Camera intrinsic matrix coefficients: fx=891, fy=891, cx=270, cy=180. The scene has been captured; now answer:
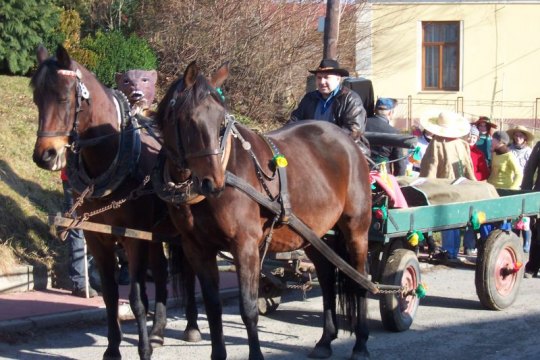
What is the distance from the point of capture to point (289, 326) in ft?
26.6

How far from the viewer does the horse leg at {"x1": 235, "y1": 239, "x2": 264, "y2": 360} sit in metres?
5.86

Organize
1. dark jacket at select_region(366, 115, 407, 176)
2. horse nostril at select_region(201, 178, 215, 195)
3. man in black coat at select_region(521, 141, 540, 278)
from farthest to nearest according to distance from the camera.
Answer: man in black coat at select_region(521, 141, 540, 278) < dark jacket at select_region(366, 115, 407, 176) < horse nostril at select_region(201, 178, 215, 195)

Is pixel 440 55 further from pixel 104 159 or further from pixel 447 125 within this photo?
pixel 104 159

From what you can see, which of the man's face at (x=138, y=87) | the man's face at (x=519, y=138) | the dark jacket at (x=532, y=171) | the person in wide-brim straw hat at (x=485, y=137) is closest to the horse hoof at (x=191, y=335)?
the man's face at (x=138, y=87)

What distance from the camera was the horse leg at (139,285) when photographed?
643 cm

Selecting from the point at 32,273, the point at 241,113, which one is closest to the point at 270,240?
the point at 32,273

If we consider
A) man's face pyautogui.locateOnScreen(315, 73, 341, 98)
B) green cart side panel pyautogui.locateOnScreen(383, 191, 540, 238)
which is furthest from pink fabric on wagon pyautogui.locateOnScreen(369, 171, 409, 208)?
man's face pyautogui.locateOnScreen(315, 73, 341, 98)

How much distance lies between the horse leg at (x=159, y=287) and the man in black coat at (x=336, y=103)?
1.74m

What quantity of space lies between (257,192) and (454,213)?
2.88 metres

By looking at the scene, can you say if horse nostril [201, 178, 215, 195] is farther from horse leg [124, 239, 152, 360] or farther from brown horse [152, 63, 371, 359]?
horse leg [124, 239, 152, 360]

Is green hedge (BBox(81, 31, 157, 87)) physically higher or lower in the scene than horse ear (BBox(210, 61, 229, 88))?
higher

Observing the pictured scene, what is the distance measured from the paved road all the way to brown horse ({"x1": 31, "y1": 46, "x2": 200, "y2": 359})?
0.79 meters

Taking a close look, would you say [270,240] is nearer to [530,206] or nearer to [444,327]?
[444,327]

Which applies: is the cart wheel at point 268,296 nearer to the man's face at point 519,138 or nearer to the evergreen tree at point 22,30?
the man's face at point 519,138
